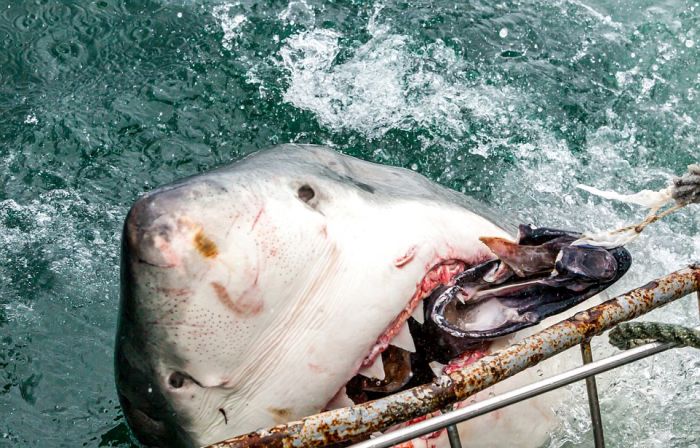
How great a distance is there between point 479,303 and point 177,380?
568 mm

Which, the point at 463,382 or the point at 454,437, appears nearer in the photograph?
the point at 463,382

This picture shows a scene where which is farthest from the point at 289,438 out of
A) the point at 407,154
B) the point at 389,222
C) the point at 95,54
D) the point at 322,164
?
the point at 95,54

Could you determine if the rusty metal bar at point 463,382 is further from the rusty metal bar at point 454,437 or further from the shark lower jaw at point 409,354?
the shark lower jaw at point 409,354

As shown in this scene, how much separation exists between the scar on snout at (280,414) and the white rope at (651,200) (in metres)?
0.61

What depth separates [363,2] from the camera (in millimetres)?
3996

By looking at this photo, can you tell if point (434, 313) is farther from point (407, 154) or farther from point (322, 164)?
point (407, 154)

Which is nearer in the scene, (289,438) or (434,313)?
(289,438)

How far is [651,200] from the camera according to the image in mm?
1665

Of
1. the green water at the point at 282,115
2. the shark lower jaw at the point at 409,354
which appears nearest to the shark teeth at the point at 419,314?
the shark lower jaw at the point at 409,354

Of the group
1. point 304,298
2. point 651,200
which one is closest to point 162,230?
point 304,298

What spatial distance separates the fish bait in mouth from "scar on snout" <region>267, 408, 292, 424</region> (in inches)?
12.3

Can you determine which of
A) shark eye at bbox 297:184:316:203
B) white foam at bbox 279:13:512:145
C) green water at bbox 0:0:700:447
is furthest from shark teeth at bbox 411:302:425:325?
white foam at bbox 279:13:512:145

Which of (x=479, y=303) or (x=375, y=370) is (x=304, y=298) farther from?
(x=479, y=303)

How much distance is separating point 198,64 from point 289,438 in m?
2.78
